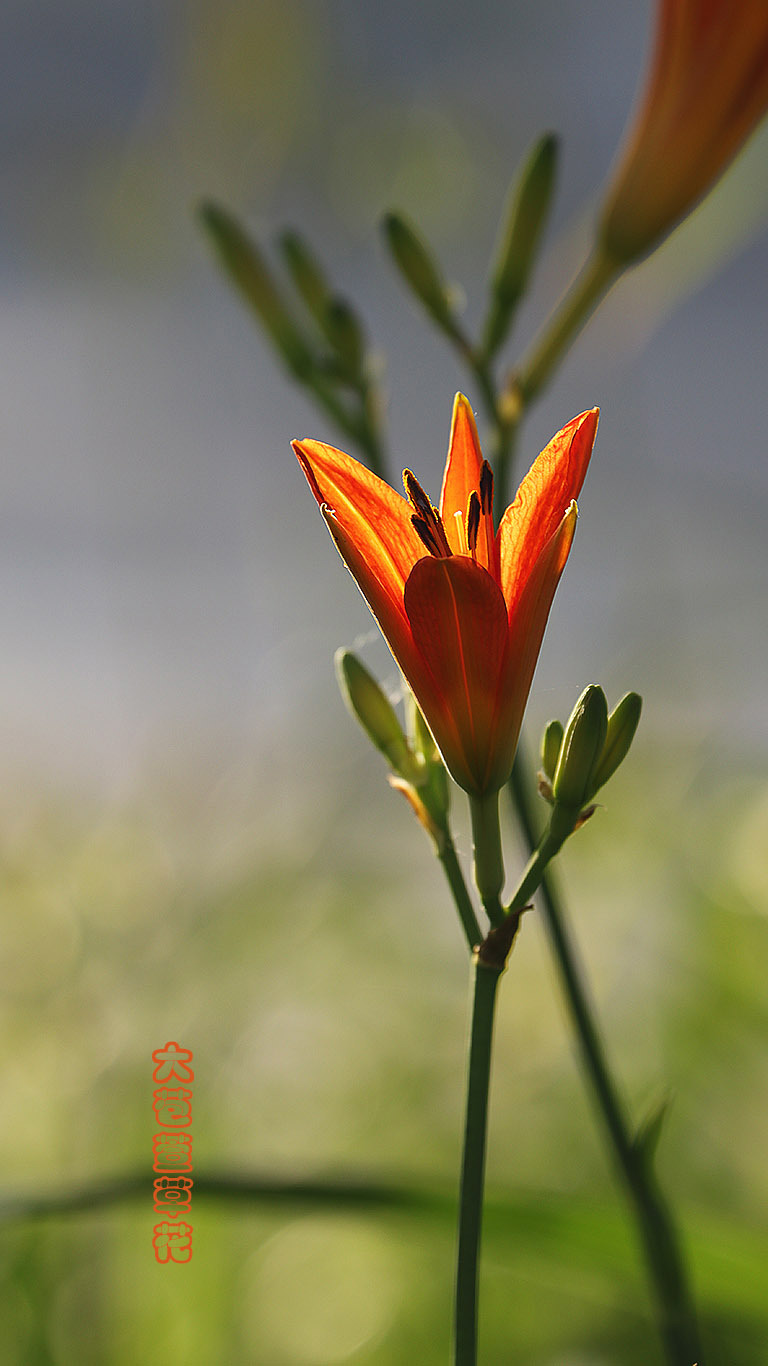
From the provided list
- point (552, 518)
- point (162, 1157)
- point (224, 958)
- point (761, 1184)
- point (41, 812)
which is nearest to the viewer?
point (552, 518)

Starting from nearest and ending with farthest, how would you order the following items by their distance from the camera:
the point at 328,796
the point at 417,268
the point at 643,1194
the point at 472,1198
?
the point at 472,1198 < the point at 643,1194 < the point at 417,268 < the point at 328,796

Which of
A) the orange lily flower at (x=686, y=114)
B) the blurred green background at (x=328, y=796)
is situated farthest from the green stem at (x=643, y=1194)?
the orange lily flower at (x=686, y=114)

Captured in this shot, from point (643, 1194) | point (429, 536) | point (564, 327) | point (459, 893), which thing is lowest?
point (643, 1194)

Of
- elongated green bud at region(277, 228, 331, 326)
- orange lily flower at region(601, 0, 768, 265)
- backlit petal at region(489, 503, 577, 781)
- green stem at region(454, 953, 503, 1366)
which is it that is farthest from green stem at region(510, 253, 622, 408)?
green stem at region(454, 953, 503, 1366)

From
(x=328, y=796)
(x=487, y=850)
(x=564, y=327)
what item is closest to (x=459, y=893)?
(x=487, y=850)

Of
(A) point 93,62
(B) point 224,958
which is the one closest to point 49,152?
(A) point 93,62

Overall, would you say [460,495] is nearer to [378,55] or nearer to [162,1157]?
[162,1157]

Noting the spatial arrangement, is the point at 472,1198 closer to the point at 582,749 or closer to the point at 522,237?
the point at 582,749
